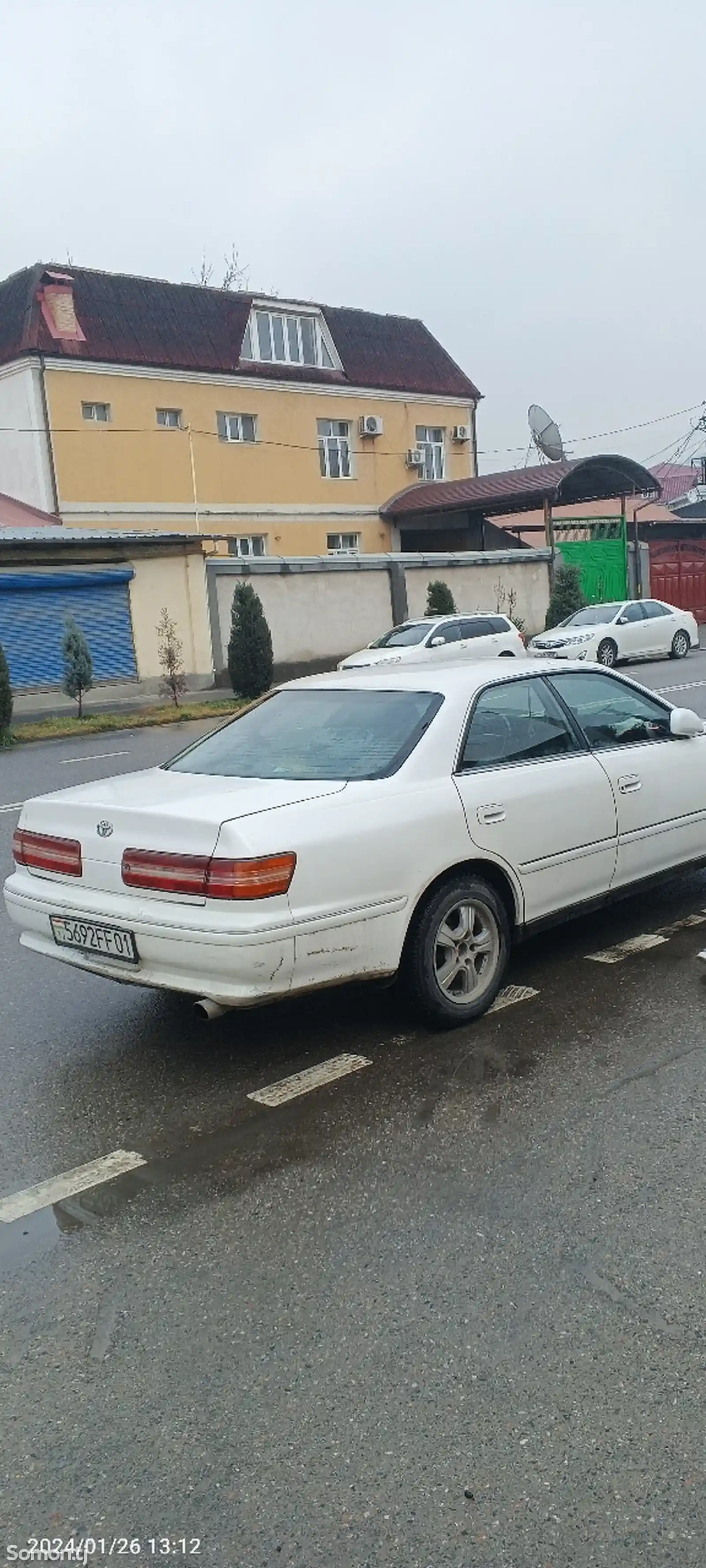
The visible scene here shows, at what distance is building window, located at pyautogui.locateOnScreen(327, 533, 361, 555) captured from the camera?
3397 cm

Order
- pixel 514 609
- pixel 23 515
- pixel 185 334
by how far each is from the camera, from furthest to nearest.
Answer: pixel 185 334, pixel 514 609, pixel 23 515

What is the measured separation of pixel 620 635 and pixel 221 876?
2055 cm

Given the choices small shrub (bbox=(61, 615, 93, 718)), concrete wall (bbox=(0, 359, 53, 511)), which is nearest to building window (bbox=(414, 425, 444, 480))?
concrete wall (bbox=(0, 359, 53, 511))

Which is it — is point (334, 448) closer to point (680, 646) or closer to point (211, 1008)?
point (680, 646)

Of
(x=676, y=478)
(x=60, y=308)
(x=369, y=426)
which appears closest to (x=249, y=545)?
(x=369, y=426)

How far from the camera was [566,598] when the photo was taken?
28781 millimetres

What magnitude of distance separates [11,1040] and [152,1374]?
239 cm

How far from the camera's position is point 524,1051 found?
4438mm

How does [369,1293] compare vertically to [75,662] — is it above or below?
below

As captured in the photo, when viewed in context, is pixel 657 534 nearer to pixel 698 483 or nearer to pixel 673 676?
pixel 698 483

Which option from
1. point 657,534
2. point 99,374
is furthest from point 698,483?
point 99,374

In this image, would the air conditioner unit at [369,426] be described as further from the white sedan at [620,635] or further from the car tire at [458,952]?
the car tire at [458,952]

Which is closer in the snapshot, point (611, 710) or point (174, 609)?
point (611, 710)

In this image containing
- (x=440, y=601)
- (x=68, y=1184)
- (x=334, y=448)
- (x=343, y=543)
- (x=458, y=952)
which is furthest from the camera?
(x=343, y=543)
